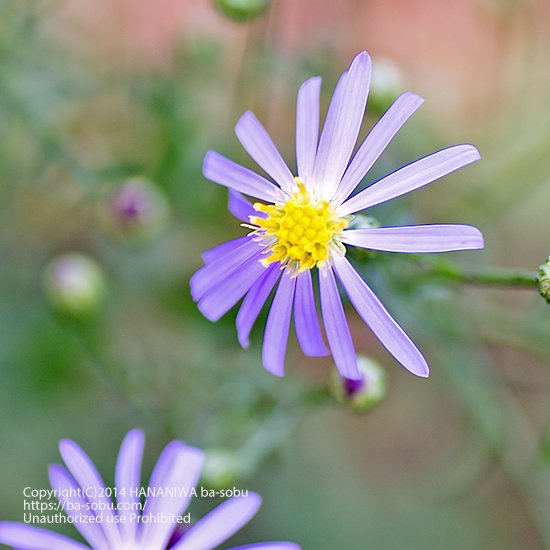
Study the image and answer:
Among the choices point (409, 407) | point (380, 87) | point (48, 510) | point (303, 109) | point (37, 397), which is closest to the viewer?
point (303, 109)

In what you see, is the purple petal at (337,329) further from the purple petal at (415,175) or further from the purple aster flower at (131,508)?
the purple aster flower at (131,508)

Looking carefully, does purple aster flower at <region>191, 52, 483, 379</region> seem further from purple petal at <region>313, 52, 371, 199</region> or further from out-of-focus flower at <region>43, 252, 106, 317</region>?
out-of-focus flower at <region>43, 252, 106, 317</region>

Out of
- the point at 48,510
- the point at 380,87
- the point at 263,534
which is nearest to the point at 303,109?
the point at 380,87

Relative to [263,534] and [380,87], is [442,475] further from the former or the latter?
[380,87]

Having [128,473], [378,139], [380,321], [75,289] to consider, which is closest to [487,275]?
[380,321]

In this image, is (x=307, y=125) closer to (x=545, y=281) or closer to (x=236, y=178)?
(x=236, y=178)

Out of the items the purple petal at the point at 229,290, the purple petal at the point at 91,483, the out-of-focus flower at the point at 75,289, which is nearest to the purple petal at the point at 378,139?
the purple petal at the point at 229,290
